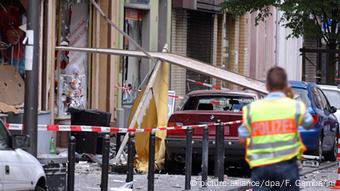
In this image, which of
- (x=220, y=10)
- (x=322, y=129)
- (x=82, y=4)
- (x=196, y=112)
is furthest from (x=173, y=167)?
(x=220, y=10)

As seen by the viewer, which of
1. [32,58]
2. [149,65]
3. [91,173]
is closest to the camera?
[32,58]

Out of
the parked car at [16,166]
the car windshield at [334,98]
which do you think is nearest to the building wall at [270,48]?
the car windshield at [334,98]

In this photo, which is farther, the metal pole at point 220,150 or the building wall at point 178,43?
the building wall at point 178,43

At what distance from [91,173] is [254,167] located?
8695mm

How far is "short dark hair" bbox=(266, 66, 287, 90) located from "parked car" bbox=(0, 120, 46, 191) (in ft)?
9.56

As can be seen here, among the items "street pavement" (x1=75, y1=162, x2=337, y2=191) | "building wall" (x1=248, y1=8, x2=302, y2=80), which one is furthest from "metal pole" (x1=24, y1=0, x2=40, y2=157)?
"building wall" (x1=248, y1=8, x2=302, y2=80)

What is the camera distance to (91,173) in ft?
55.8

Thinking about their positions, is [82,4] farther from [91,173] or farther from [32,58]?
[32,58]

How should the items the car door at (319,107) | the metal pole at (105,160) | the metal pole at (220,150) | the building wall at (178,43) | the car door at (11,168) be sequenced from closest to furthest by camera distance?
the car door at (11,168)
the metal pole at (105,160)
the metal pole at (220,150)
the car door at (319,107)
the building wall at (178,43)

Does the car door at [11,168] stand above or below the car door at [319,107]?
below

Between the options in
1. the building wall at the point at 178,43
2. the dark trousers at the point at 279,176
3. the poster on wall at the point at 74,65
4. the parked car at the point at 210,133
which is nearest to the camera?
the dark trousers at the point at 279,176

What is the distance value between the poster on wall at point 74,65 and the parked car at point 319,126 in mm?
4993

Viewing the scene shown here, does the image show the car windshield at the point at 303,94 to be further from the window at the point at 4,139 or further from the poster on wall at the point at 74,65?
the window at the point at 4,139

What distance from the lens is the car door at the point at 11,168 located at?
978cm
